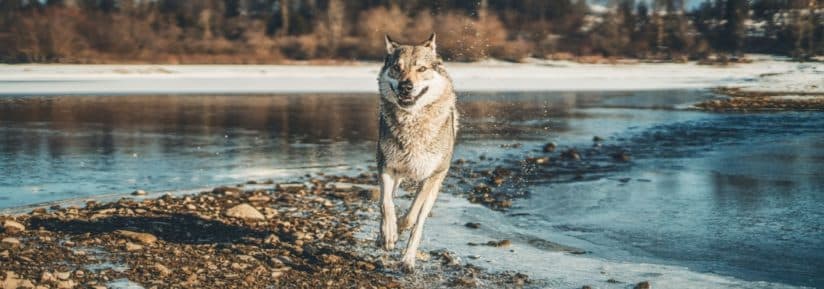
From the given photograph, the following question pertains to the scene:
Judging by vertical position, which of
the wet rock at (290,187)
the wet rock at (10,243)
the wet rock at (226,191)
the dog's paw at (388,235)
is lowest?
the wet rock at (290,187)

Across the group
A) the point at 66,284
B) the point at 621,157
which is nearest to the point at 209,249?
the point at 66,284

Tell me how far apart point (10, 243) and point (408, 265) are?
3163 mm

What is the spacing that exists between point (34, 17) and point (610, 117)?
38452mm

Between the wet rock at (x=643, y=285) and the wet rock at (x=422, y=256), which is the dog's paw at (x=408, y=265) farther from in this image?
the wet rock at (x=643, y=285)

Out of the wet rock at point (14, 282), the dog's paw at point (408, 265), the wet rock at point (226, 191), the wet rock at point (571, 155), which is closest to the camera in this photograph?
the wet rock at point (14, 282)

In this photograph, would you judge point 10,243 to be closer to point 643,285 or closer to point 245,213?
point 245,213

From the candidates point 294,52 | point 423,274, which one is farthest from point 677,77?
point 423,274

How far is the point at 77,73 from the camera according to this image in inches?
1563

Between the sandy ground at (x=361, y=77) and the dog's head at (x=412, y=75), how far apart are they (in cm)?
2430

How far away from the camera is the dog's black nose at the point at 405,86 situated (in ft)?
22.6

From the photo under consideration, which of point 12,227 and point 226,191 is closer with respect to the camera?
point 12,227

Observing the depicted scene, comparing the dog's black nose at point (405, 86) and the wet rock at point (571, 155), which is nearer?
the dog's black nose at point (405, 86)

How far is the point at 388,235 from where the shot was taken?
7113 millimetres

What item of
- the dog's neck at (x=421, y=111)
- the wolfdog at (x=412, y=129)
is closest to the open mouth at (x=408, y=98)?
the wolfdog at (x=412, y=129)
